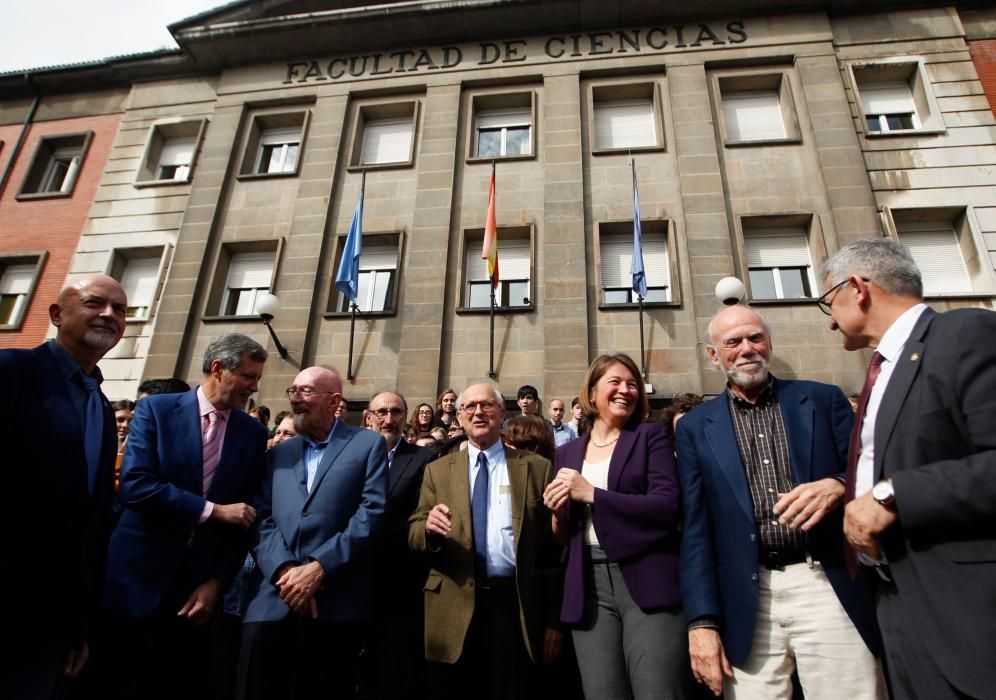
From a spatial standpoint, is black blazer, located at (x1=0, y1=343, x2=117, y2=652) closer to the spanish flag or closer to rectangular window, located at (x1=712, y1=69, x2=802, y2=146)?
the spanish flag

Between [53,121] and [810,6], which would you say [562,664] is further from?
[53,121]

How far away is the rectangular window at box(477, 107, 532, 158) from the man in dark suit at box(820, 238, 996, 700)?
11068mm

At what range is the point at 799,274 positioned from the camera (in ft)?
34.1

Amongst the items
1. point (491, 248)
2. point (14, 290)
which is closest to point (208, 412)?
point (491, 248)

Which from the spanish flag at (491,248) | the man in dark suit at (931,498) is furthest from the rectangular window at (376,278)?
the man in dark suit at (931,498)

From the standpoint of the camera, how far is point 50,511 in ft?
7.21

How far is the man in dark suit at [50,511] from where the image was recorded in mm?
2066

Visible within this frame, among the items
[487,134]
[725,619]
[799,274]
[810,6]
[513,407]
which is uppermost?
[810,6]

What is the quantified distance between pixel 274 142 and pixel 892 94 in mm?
14554

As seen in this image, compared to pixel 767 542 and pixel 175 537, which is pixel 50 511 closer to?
pixel 175 537

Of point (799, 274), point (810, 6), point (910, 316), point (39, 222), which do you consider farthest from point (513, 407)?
point (39, 222)

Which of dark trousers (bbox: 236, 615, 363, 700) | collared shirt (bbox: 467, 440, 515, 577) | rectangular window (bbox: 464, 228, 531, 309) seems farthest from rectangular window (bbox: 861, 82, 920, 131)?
dark trousers (bbox: 236, 615, 363, 700)

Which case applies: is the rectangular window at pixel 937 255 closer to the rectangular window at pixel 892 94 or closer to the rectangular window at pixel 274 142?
the rectangular window at pixel 892 94

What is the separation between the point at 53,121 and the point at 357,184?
9899 mm
